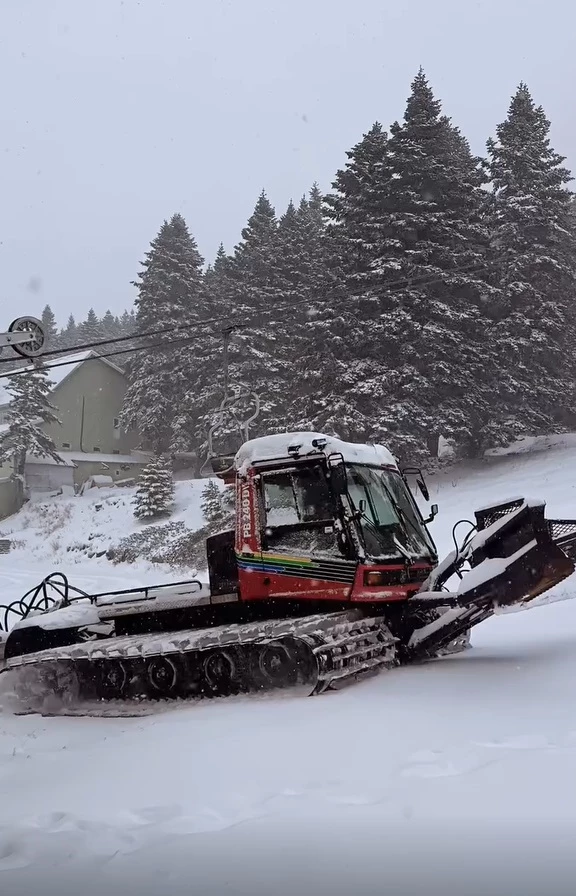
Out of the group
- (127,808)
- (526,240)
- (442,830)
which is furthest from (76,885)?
(526,240)

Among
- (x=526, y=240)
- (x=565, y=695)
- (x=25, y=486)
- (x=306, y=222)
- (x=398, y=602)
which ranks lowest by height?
(x=565, y=695)

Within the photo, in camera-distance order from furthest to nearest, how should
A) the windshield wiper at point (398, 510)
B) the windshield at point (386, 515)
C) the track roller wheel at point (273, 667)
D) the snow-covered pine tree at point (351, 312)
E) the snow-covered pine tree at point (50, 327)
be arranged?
the snow-covered pine tree at point (50, 327) → the snow-covered pine tree at point (351, 312) → the windshield wiper at point (398, 510) → the windshield at point (386, 515) → the track roller wheel at point (273, 667)

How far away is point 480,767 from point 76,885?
8.07ft

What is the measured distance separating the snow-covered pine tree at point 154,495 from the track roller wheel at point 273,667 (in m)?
25.4

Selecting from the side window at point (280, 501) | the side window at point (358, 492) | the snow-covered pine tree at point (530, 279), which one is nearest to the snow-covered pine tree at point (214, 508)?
the snow-covered pine tree at point (530, 279)

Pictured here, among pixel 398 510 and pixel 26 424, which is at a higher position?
pixel 26 424

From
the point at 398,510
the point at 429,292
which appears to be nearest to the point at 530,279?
the point at 429,292

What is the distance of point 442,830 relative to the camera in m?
3.79

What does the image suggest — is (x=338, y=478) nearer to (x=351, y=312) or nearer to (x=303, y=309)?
(x=351, y=312)

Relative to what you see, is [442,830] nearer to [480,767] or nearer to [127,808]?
[480,767]

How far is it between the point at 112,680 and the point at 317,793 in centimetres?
460

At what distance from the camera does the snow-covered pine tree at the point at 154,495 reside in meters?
32.5

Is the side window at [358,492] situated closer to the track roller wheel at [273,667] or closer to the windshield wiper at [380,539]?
the windshield wiper at [380,539]

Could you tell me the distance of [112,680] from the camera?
8.48 meters
